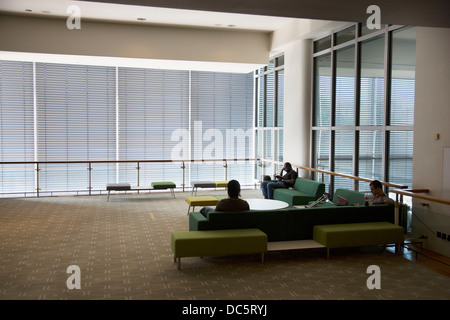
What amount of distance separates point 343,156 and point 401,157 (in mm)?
2088

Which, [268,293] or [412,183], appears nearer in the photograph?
[268,293]

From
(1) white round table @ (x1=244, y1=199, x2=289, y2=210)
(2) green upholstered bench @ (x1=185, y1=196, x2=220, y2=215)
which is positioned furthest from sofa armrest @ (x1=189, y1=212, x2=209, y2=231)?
(2) green upholstered bench @ (x1=185, y1=196, x2=220, y2=215)

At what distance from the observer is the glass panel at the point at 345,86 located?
995 centimetres

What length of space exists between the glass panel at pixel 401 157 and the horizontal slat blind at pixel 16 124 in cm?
1068

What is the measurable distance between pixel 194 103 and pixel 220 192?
3538 mm

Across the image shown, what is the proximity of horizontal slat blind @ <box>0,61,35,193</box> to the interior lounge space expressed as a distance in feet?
0.14

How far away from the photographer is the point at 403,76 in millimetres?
8172

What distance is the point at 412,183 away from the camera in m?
7.68

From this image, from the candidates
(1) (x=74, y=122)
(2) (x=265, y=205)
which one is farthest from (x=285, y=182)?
(1) (x=74, y=122)

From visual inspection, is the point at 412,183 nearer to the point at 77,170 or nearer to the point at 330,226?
the point at 330,226

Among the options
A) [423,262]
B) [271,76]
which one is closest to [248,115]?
[271,76]

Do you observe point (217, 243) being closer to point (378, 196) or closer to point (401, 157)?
point (378, 196)

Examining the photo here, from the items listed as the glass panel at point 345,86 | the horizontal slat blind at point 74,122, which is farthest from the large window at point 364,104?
the horizontal slat blind at point 74,122

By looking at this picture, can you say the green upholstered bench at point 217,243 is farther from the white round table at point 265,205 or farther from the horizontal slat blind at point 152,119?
the horizontal slat blind at point 152,119
